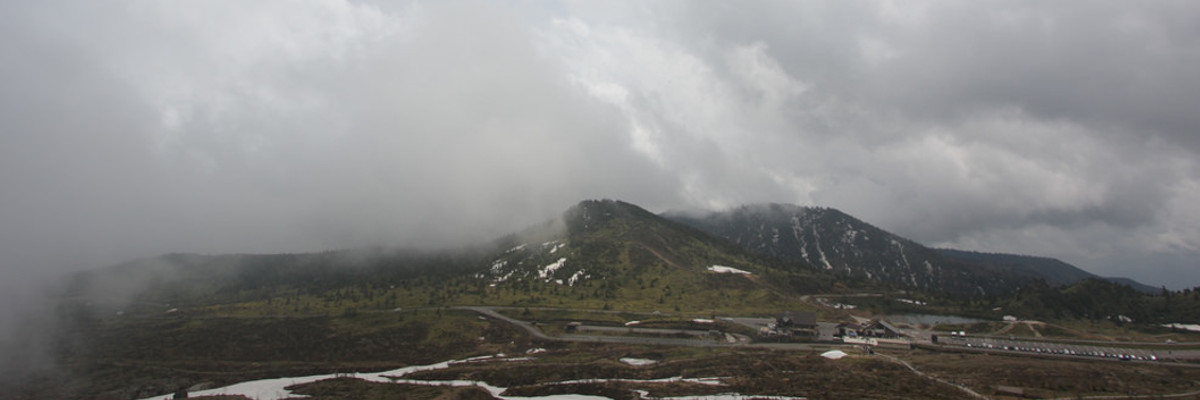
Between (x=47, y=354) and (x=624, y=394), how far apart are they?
503 feet

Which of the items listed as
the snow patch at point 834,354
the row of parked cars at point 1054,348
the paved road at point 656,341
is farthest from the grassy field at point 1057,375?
the paved road at point 656,341

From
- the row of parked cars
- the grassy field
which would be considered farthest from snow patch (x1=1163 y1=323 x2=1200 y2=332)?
the grassy field

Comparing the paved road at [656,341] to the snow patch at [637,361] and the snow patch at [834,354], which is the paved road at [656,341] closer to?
the snow patch at [834,354]

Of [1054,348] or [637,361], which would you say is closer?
[637,361]

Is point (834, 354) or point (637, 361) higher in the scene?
point (834, 354)

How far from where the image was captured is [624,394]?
8500cm

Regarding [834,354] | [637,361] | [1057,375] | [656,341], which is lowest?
[637,361]

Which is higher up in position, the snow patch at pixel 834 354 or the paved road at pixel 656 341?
the snow patch at pixel 834 354

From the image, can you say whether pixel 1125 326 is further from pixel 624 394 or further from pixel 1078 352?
pixel 624 394

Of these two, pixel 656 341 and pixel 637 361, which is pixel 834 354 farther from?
pixel 656 341

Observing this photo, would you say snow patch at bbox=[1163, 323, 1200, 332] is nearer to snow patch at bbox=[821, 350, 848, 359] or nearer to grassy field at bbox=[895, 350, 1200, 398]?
grassy field at bbox=[895, 350, 1200, 398]

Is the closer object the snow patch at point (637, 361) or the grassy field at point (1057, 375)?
the grassy field at point (1057, 375)

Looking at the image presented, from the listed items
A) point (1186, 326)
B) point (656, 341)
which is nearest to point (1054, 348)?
point (1186, 326)

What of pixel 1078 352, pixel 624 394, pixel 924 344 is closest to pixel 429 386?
pixel 624 394
